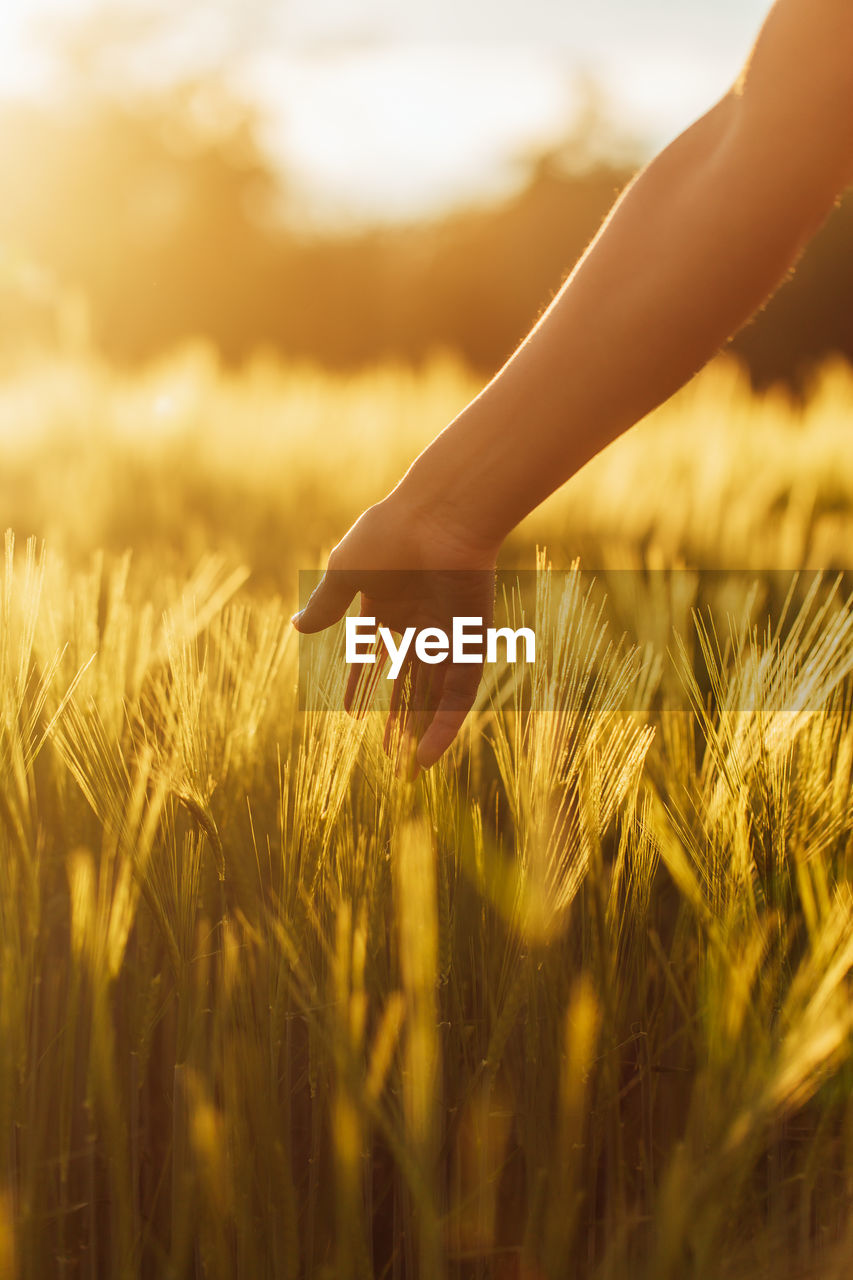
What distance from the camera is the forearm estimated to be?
0.58 metres

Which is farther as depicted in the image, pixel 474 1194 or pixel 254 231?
pixel 254 231

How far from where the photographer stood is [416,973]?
50 centimetres

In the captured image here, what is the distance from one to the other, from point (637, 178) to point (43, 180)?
13.9 ft

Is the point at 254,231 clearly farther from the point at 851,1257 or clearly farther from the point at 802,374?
the point at 851,1257

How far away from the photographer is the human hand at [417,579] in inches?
26.4

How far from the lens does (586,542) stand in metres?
1.15

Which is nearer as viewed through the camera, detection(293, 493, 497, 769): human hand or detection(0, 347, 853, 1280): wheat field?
detection(0, 347, 853, 1280): wheat field

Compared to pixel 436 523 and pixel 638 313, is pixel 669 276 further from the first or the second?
pixel 436 523

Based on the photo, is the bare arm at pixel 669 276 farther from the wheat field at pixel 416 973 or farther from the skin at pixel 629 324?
the wheat field at pixel 416 973

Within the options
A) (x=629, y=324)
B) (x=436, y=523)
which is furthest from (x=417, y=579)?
(x=629, y=324)

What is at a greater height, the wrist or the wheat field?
the wrist

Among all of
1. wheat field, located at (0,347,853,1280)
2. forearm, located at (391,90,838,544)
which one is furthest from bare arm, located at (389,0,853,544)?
wheat field, located at (0,347,853,1280)

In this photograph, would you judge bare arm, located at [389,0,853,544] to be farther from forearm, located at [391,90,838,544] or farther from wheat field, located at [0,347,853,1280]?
wheat field, located at [0,347,853,1280]

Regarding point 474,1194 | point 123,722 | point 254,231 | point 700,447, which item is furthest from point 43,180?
point 474,1194
